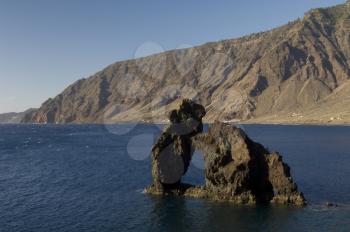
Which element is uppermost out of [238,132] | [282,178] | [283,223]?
[238,132]

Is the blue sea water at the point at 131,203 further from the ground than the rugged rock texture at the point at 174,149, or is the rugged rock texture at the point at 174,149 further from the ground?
the rugged rock texture at the point at 174,149

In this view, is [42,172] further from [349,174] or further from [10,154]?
[349,174]

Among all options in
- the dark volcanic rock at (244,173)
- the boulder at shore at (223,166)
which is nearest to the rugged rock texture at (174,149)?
the boulder at shore at (223,166)

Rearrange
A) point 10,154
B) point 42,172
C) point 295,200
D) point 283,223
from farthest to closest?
point 10,154 → point 42,172 → point 295,200 → point 283,223

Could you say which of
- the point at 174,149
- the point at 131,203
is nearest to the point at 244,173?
the point at 174,149

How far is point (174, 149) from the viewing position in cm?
8106

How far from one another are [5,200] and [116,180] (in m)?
25.4

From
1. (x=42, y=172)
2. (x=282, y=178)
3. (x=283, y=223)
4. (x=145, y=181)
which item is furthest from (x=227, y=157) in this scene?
(x=42, y=172)

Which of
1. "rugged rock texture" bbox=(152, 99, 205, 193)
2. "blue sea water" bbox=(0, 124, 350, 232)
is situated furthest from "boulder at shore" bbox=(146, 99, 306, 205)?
"blue sea water" bbox=(0, 124, 350, 232)

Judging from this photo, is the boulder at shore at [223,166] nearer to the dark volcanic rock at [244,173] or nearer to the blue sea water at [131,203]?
the dark volcanic rock at [244,173]

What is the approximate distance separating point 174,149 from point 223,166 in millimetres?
12033

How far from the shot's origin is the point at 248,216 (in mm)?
62875

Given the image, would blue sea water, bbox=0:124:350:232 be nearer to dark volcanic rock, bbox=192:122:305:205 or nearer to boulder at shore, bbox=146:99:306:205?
dark volcanic rock, bbox=192:122:305:205

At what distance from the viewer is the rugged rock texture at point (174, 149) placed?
7950 cm
